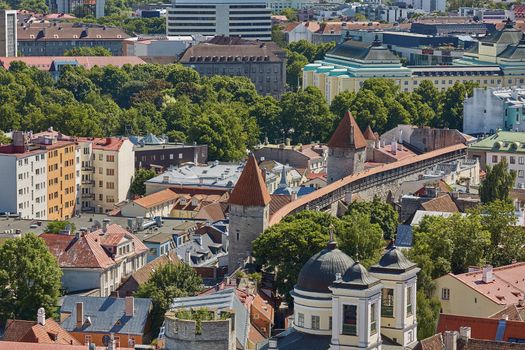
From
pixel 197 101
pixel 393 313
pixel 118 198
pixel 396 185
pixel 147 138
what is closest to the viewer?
pixel 393 313

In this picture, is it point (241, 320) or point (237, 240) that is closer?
point (241, 320)

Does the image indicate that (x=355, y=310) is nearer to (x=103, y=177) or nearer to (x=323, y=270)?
(x=323, y=270)

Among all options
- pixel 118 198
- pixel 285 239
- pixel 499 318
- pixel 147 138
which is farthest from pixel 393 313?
pixel 147 138

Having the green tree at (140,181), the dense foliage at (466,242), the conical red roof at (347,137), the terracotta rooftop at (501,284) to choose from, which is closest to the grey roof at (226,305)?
the dense foliage at (466,242)

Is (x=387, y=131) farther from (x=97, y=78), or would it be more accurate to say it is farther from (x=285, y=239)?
(x=285, y=239)

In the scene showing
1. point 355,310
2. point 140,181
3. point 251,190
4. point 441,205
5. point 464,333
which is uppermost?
point 355,310

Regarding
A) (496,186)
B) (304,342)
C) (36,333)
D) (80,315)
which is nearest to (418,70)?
(496,186)
